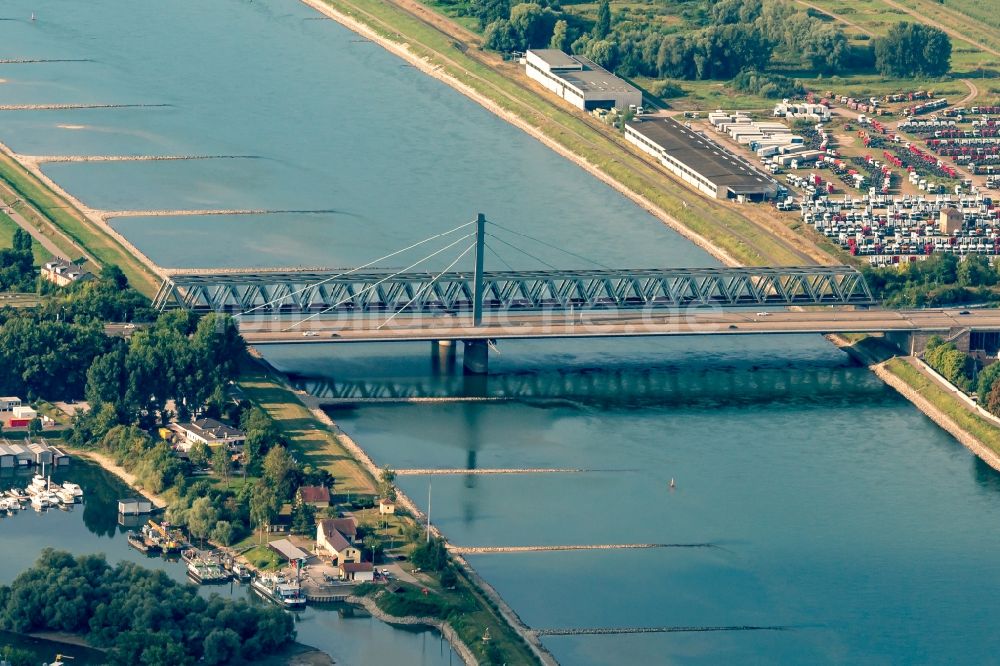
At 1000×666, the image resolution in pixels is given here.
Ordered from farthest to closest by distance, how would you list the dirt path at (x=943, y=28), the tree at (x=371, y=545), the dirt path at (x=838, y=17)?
the dirt path at (x=943, y=28) → the dirt path at (x=838, y=17) → the tree at (x=371, y=545)

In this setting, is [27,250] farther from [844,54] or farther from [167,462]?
[844,54]

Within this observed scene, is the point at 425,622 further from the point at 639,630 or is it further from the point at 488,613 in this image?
the point at 639,630

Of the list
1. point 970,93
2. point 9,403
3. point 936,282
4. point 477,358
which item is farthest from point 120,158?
point 970,93

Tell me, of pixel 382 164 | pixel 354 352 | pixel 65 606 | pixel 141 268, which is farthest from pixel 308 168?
pixel 65 606

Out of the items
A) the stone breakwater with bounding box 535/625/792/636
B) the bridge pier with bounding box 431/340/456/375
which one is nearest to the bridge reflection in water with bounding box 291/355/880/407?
the bridge pier with bounding box 431/340/456/375

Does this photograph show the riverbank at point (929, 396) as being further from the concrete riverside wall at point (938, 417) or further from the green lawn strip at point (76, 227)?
the green lawn strip at point (76, 227)

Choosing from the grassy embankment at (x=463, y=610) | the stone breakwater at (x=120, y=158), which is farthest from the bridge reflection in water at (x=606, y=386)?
the stone breakwater at (x=120, y=158)

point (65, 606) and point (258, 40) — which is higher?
point (258, 40)
